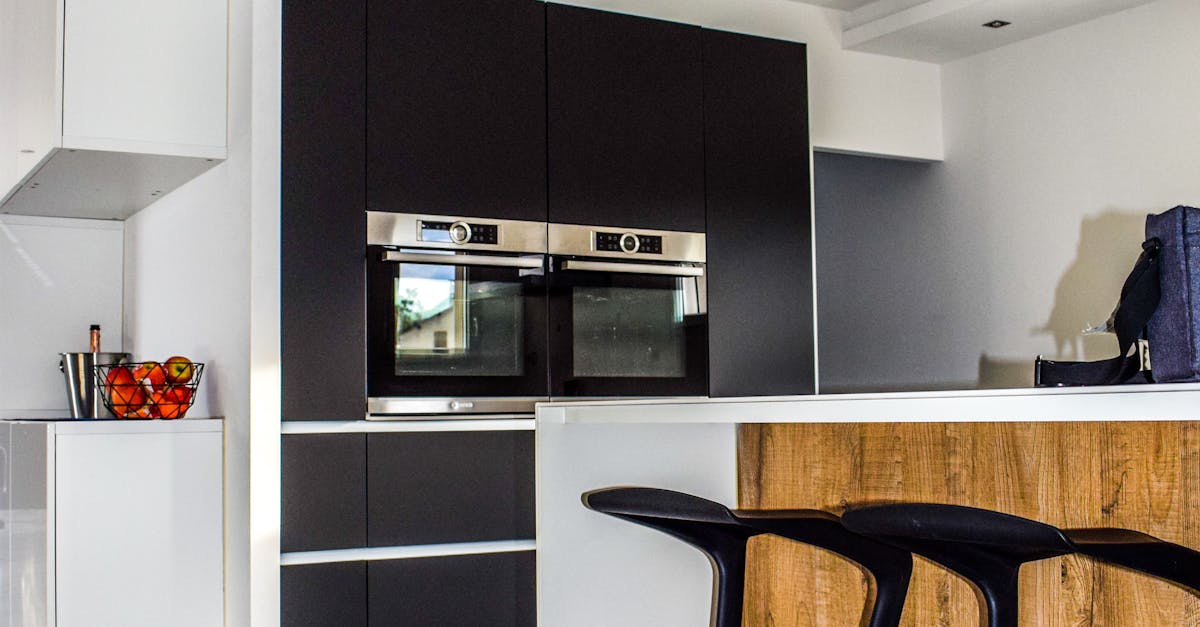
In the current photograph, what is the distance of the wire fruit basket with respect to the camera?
282 cm

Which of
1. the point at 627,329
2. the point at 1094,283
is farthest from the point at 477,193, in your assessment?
the point at 1094,283

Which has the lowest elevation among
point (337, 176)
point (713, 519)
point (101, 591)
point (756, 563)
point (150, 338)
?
point (101, 591)

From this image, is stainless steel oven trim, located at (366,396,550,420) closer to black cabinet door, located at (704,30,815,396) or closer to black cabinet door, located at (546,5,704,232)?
black cabinet door, located at (546,5,704,232)

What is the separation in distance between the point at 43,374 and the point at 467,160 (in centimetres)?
163

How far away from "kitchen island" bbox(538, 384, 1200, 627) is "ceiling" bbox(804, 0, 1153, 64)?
2397mm

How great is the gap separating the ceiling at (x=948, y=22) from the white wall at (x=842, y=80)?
6cm

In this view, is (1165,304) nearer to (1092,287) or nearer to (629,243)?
(629,243)

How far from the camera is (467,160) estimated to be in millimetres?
3002

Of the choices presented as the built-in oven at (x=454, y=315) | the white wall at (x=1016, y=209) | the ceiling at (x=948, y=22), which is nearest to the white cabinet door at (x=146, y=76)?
the built-in oven at (x=454, y=315)

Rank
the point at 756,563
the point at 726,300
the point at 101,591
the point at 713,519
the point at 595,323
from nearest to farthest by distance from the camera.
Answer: the point at 713,519
the point at 756,563
the point at 101,591
the point at 595,323
the point at 726,300

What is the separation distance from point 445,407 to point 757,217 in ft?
3.83

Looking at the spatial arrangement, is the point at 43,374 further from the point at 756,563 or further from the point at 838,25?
the point at 838,25

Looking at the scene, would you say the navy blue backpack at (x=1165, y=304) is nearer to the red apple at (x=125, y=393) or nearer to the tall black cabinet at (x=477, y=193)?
the tall black cabinet at (x=477, y=193)

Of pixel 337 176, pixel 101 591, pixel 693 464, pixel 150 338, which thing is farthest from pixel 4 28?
pixel 693 464
